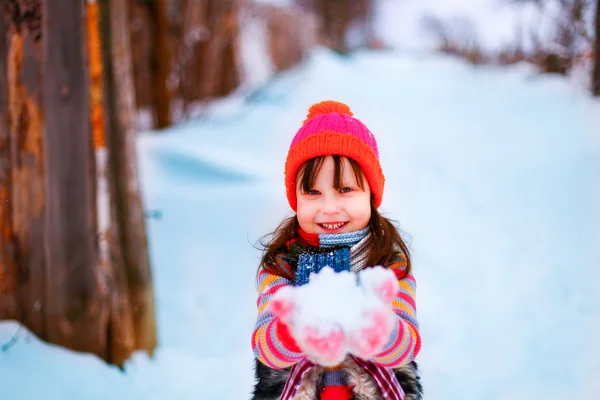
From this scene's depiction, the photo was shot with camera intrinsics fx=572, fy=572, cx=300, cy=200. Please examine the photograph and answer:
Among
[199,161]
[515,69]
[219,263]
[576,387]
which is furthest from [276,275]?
[515,69]

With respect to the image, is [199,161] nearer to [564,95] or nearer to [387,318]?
[387,318]

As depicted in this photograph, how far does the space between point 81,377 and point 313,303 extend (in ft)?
5.74

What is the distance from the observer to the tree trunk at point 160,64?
24.6 ft

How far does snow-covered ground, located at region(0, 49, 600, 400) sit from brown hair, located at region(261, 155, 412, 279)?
0.78m

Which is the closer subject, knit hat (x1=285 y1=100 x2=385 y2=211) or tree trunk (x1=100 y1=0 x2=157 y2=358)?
knit hat (x1=285 y1=100 x2=385 y2=211)

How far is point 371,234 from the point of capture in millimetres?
1781

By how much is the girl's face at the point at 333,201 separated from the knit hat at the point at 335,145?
0.11 ft

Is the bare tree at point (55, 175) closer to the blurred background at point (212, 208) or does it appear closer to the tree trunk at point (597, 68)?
the blurred background at point (212, 208)

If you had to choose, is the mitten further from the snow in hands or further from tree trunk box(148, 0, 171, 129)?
tree trunk box(148, 0, 171, 129)

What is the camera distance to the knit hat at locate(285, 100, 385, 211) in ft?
5.51

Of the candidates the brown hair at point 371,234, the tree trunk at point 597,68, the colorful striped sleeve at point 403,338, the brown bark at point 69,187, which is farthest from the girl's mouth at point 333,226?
the tree trunk at point 597,68

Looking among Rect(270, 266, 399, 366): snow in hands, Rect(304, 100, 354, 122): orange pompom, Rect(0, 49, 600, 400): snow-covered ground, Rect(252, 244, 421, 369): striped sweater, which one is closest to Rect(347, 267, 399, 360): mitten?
Rect(270, 266, 399, 366): snow in hands

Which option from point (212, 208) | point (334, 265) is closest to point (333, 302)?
point (334, 265)

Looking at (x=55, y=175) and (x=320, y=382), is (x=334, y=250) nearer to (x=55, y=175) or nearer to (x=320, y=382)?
(x=320, y=382)
